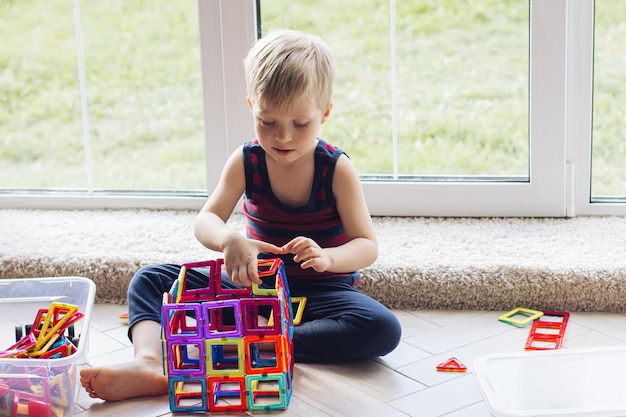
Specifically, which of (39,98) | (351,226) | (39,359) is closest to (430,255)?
(351,226)

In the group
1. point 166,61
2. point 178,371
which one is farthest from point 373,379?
point 166,61

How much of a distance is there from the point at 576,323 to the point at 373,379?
15.5 inches

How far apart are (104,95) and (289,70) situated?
2.51 feet

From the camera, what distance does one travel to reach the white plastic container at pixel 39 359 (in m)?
1.19

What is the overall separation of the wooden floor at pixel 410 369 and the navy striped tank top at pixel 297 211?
0.58ft

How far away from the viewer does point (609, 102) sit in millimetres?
1779

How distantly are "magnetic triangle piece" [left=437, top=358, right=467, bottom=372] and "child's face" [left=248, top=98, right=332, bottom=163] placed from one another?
15.0 inches

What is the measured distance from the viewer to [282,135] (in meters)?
1.34

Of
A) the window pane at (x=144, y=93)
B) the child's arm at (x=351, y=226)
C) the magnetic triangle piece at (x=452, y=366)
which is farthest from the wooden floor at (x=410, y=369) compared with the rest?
the window pane at (x=144, y=93)

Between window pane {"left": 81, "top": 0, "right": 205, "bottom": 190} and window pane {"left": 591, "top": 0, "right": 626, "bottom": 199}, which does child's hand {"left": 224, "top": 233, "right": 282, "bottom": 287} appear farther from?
window pane {"left": 591, "top": 0, "right": 626, "bottom": 199}

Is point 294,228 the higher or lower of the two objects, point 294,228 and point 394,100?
the lower

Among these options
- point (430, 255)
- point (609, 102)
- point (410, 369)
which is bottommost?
point (410, 369)

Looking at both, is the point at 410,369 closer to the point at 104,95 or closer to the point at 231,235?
the point at 231,235

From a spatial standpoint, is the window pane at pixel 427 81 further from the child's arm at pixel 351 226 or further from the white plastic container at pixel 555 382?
the white plastic container at pixel 555 382
